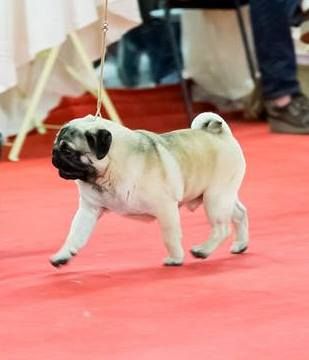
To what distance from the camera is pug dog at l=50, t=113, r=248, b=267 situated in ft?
5.41

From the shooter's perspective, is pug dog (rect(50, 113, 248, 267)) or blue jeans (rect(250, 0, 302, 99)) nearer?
pug dog (rect(50, 113, 248, 267))

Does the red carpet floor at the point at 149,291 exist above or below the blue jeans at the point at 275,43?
above

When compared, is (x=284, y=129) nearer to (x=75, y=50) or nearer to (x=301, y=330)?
(x=75, y=50)

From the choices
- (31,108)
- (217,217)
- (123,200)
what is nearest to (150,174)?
(123,200)

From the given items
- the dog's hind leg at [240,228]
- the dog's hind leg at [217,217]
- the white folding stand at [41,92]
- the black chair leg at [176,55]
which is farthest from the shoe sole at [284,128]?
the dog's hind leg at [217,217]

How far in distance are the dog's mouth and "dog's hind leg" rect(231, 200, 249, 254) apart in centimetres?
32

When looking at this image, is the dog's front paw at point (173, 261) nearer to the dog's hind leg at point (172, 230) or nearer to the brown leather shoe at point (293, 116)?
the dog's hind leg at point (172, 230)

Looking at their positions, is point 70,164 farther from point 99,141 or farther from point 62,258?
point 62,258

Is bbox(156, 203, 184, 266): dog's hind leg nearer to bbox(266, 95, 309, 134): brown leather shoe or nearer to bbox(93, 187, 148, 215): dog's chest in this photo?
bbox(93, 187, 148, 215): dog's chest

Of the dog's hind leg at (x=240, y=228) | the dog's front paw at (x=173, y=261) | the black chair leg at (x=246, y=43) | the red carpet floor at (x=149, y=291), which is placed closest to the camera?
the red carpet floor at (x=149, y=291)

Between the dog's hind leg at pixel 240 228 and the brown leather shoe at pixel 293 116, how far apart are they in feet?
5.89

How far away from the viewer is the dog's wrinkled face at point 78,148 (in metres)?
1.64

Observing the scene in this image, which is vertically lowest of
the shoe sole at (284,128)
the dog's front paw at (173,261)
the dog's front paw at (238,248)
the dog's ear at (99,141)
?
the shoe sole at (284,128)

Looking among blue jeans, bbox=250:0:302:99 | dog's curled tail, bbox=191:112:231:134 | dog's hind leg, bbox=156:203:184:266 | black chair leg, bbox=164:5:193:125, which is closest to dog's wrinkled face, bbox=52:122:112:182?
dog's hind leg, bbox=156:203:184:266
